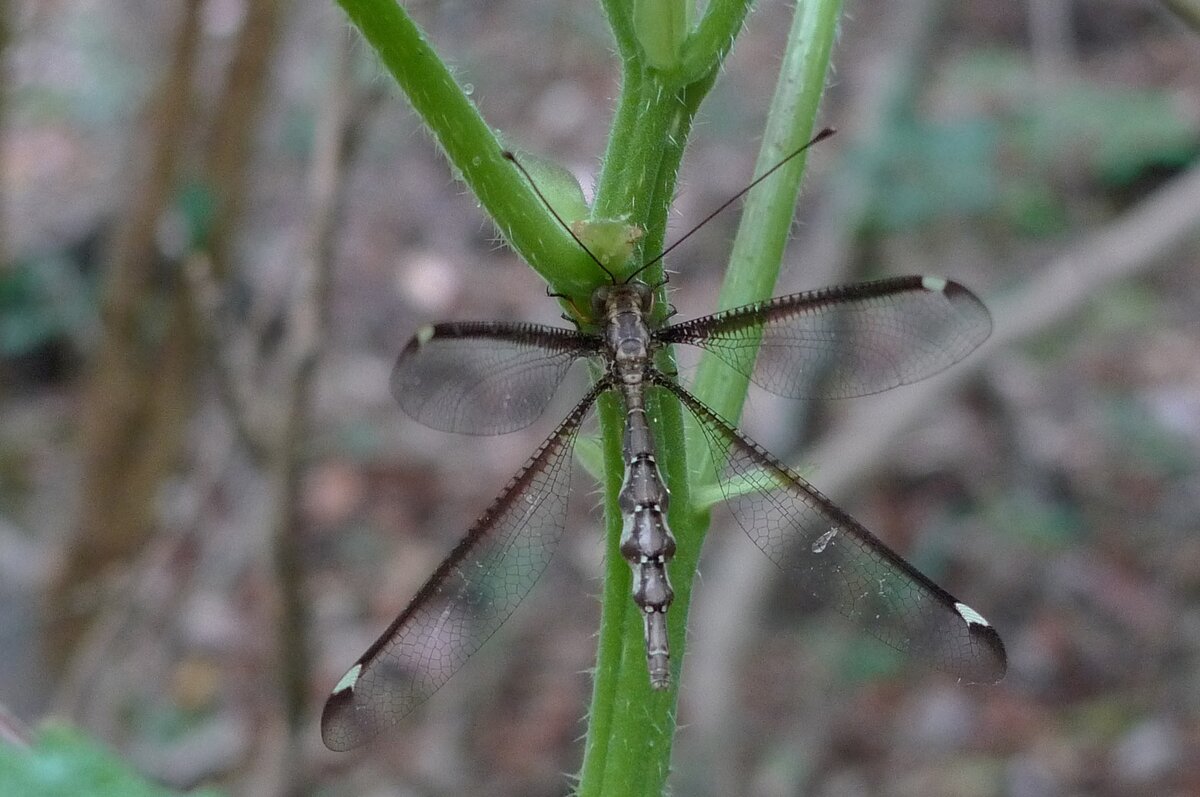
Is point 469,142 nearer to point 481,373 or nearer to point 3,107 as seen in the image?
point 481,373

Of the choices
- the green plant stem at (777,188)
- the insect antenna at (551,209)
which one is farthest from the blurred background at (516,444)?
the insect antenna at (551,209)

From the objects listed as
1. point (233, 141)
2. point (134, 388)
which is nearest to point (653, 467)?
point (233, 141)

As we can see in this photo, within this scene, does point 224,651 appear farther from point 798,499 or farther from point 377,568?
point 798,499

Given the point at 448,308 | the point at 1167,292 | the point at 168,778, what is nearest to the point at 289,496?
the point at 168,778

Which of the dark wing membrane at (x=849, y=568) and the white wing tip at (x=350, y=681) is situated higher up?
the dark wing membrane at (x=849, y=568)

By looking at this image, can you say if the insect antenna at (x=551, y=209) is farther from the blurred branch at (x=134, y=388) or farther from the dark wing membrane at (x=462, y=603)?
the blurred branch at (x=134, y=388)

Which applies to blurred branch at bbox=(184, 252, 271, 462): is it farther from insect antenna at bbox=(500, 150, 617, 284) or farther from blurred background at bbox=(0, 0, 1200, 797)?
insect antenna at bbox=(500, 150, 617, 284)
